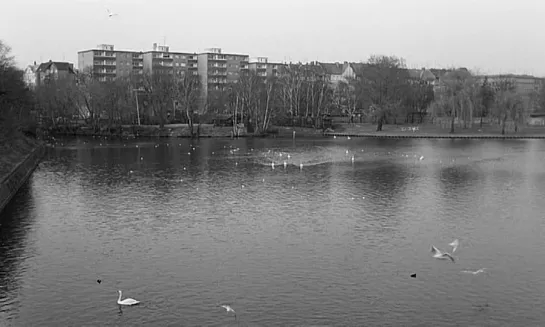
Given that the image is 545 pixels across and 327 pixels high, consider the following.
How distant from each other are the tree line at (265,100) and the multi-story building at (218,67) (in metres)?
38.1

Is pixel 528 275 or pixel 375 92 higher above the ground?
pixel 375 92

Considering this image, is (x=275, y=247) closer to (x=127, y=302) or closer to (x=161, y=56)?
(x=127, y=302)

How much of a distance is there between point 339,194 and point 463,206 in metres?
6.62

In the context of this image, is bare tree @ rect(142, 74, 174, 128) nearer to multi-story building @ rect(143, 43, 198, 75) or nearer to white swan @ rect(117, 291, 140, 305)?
multi-story building @ rect(143, 43, 198, 75)

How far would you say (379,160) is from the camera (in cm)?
4962

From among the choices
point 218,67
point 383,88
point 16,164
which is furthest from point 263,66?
point 16,164

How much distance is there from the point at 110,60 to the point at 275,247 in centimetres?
11704

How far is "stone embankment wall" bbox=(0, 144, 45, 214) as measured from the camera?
100 feet

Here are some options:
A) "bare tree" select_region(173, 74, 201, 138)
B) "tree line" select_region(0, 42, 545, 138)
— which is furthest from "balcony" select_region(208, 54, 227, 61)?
"bare tree" select_region(173, 74, 201, 138)

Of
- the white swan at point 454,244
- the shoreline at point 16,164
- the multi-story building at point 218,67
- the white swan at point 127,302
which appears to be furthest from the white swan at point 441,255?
the multi-story building at point 218,67

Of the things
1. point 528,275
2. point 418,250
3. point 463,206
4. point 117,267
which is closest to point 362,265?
point 418,250

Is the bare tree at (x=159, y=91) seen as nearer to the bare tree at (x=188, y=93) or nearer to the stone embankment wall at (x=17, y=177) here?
the bare tree at (x=188, y=93)

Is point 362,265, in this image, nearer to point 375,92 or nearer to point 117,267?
point 117,267

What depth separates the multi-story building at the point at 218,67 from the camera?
135 metres
